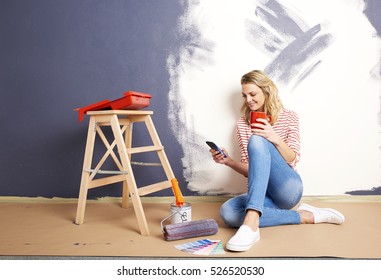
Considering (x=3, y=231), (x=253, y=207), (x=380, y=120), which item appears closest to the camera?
(x=253, y=207)

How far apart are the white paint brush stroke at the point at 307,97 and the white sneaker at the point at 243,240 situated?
772mm

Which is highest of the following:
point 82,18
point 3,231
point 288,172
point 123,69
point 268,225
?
point 82,18

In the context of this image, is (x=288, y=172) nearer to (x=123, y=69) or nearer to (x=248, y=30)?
(x=248, y=30)

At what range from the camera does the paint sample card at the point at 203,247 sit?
1.25 m

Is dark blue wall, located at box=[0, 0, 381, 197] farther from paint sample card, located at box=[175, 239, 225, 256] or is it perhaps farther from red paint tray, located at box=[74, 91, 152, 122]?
paint sample card, located at box=[175, 239, 225, 256]

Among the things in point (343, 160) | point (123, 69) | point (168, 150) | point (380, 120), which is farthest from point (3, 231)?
point (380, 120)

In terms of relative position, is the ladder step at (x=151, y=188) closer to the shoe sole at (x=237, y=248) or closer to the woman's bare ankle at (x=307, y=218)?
the shoe sole at (x=237, y=248)

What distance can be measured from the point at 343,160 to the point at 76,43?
1.64 metres

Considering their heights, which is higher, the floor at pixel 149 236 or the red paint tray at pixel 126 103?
the red paint tray at pixel 126 103

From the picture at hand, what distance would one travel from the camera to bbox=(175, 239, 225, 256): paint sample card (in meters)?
1.25

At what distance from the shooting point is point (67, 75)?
2.09 metres

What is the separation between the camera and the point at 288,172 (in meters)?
1.45

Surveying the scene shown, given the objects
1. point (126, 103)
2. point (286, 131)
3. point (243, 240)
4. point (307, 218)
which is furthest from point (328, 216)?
point (126, 103)

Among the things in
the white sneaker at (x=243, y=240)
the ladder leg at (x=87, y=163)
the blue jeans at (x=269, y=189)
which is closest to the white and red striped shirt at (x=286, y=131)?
the blue jeans at (x=269, y=189)
